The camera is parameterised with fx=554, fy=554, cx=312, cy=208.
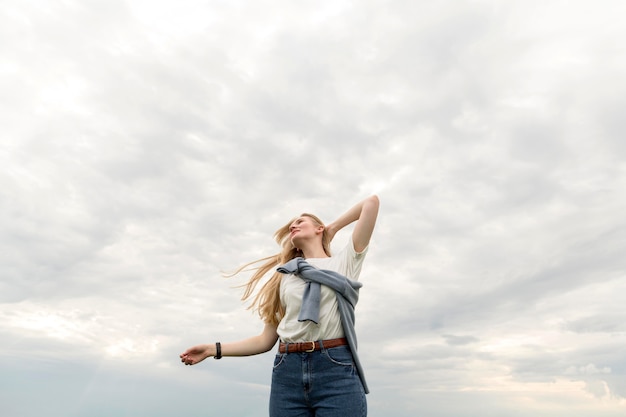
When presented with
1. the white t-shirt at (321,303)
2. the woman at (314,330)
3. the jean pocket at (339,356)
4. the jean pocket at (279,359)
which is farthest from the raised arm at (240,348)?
the jean pocket at (339,356)

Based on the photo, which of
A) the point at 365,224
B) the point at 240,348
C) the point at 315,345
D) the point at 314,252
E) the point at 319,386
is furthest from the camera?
the point at 314,252

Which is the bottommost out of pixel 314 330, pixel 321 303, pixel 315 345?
pixel 315 345

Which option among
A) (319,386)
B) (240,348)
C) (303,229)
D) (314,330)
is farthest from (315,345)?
(303,229)

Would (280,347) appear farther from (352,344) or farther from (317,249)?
(317,249)

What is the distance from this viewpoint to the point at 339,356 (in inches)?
217

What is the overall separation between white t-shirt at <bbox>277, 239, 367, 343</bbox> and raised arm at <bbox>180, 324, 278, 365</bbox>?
1.24ft

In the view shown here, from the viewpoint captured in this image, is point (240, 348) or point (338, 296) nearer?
point (338, 296)

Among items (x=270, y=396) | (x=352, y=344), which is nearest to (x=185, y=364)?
(x=270, y=396)

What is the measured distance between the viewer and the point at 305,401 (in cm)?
552

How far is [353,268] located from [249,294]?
4.93 ft

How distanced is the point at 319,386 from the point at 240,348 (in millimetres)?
1304

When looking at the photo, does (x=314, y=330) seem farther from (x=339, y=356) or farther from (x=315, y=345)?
(x=339, y=356)

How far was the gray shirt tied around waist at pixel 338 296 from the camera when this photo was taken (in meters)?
5.61

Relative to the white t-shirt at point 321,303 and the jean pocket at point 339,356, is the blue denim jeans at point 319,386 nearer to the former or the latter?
the jean pocket at point 339,356
